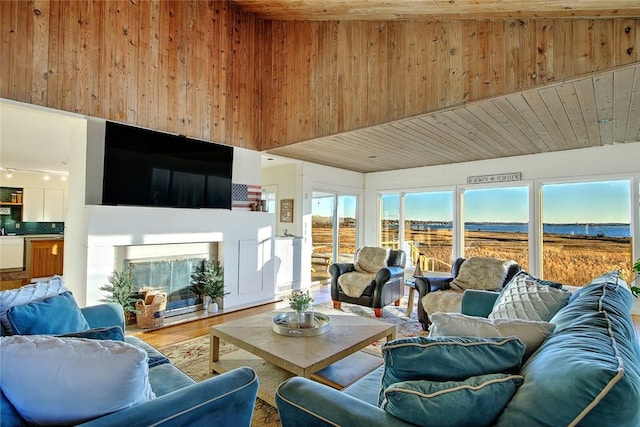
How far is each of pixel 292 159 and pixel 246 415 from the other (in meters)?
4.83

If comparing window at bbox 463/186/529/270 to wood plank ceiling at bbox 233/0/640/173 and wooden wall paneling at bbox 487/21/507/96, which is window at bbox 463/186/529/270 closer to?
wood plank ceiling at bbox 233/0/640/173

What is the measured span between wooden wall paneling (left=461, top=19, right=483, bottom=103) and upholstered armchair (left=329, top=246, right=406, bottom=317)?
7.63 ft

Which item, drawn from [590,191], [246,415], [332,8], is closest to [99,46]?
[332,8]

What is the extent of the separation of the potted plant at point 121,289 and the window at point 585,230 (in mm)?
5865

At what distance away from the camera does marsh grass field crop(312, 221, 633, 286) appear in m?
4.81

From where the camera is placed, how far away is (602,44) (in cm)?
260

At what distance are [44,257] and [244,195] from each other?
4.44 metres

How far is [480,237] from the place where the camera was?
6012mm

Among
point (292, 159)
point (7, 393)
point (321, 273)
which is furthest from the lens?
point (321, 273)

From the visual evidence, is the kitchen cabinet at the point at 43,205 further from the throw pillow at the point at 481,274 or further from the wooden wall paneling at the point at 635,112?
the wooden wall paneling at the point at 635,112

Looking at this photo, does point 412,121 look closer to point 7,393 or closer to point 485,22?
point 485,22

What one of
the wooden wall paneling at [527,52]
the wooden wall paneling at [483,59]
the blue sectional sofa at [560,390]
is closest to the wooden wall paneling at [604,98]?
the wooden wall paneling at [527,52]

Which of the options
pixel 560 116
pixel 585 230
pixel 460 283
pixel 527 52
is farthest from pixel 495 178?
pixel 527 52

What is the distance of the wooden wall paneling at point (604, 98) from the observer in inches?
107
